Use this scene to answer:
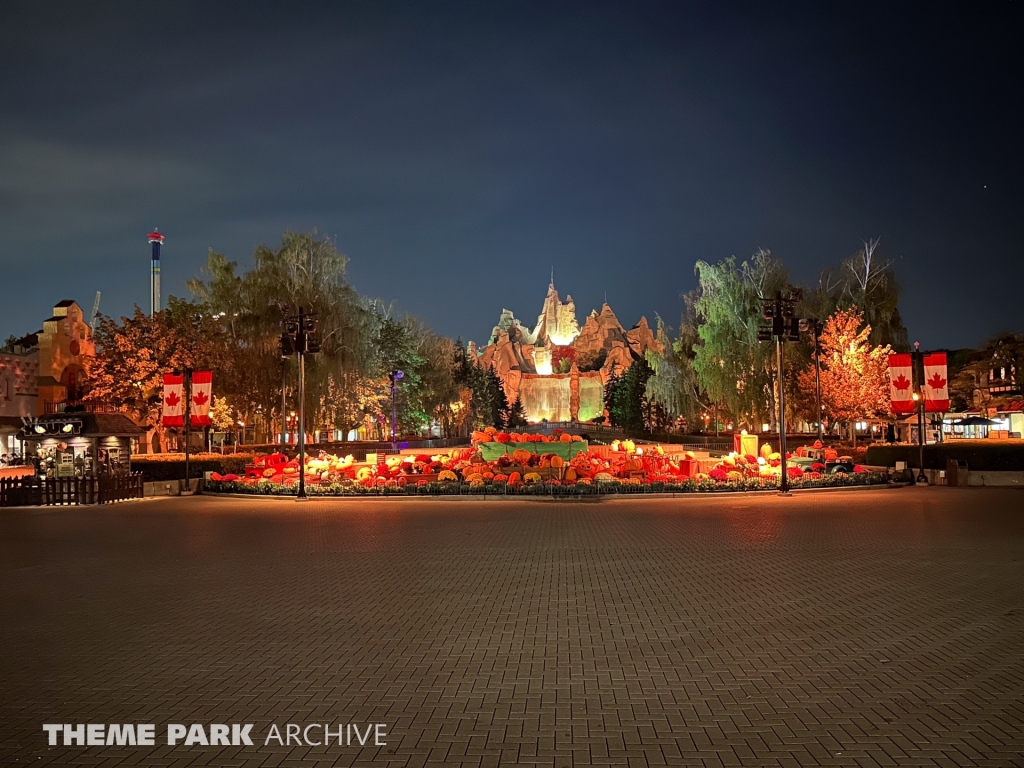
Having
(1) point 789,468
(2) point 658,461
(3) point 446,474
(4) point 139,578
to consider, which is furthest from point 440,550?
(1) point 789,468

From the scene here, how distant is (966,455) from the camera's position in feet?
95.1

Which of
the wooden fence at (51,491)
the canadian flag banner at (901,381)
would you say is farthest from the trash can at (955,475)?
the wooden fence at (51,491)

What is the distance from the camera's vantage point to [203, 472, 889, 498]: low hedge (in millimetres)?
24000

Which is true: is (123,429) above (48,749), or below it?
above

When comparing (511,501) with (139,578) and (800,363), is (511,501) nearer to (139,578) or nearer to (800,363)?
(139,578)

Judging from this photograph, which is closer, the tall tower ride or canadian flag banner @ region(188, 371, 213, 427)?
canadian flag banner @ region(188, 371, 213, 427)

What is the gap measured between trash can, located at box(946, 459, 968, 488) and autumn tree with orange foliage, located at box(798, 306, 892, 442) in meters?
14.3

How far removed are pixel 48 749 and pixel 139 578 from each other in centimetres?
638

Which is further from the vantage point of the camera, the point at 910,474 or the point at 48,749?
the point at 910,474

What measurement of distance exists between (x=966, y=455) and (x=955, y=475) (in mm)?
2529

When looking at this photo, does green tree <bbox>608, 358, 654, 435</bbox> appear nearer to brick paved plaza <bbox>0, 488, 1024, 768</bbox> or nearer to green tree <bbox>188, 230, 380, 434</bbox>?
green tree <bbox>188, 230, 380, 434</bbox>

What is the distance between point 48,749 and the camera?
549 centimetres

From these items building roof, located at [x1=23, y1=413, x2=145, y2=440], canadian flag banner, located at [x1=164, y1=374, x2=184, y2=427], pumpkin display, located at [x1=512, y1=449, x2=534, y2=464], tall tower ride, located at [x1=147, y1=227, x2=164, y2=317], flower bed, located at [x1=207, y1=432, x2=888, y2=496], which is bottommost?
flower bed, located at [x1=207, y1=432, x2=888, y2=496]

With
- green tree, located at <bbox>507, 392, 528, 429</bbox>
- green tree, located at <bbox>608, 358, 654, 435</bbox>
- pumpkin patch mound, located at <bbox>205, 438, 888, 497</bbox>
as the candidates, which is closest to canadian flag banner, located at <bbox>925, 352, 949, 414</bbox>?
pumpkin patch mound, located at <bbox>205, 438, 888, 497</bbox>
